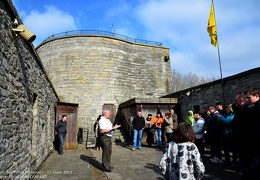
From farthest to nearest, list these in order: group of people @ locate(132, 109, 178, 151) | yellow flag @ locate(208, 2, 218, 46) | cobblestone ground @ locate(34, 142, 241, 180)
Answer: yellow flag @ locate(208, 2, 218, 46) < group of people @ locate(132, 109, 178, 151) < cobblestone ground @ locate(34, 142, 241, 180)

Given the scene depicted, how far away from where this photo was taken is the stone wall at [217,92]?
7.61 meters

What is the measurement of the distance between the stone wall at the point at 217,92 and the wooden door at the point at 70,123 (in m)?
6.18

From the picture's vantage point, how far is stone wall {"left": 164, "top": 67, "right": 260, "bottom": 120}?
7.61 m

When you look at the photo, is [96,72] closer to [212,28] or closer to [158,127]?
[158,127]

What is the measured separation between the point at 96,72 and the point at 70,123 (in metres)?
7.06

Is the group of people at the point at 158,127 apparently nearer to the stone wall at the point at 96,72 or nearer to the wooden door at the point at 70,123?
the wooden door at the point at 70,123

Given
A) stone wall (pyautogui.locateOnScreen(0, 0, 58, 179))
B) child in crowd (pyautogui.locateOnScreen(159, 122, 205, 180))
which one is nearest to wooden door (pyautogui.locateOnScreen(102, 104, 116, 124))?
stone wall (pyautogui.locateOnScreen(0, 0, 58, 179))

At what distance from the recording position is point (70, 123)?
10.6 meters

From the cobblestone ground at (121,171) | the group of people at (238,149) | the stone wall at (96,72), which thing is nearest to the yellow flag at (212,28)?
the cobblestone ground at (121,171)

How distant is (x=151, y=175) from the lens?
493cm

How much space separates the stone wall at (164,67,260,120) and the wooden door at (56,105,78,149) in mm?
6184

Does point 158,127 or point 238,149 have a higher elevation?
point 158,127

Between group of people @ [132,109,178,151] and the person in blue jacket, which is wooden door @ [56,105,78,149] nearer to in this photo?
group of people @ [132,109,178,151]

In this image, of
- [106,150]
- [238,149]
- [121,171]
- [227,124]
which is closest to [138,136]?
[121,171]
